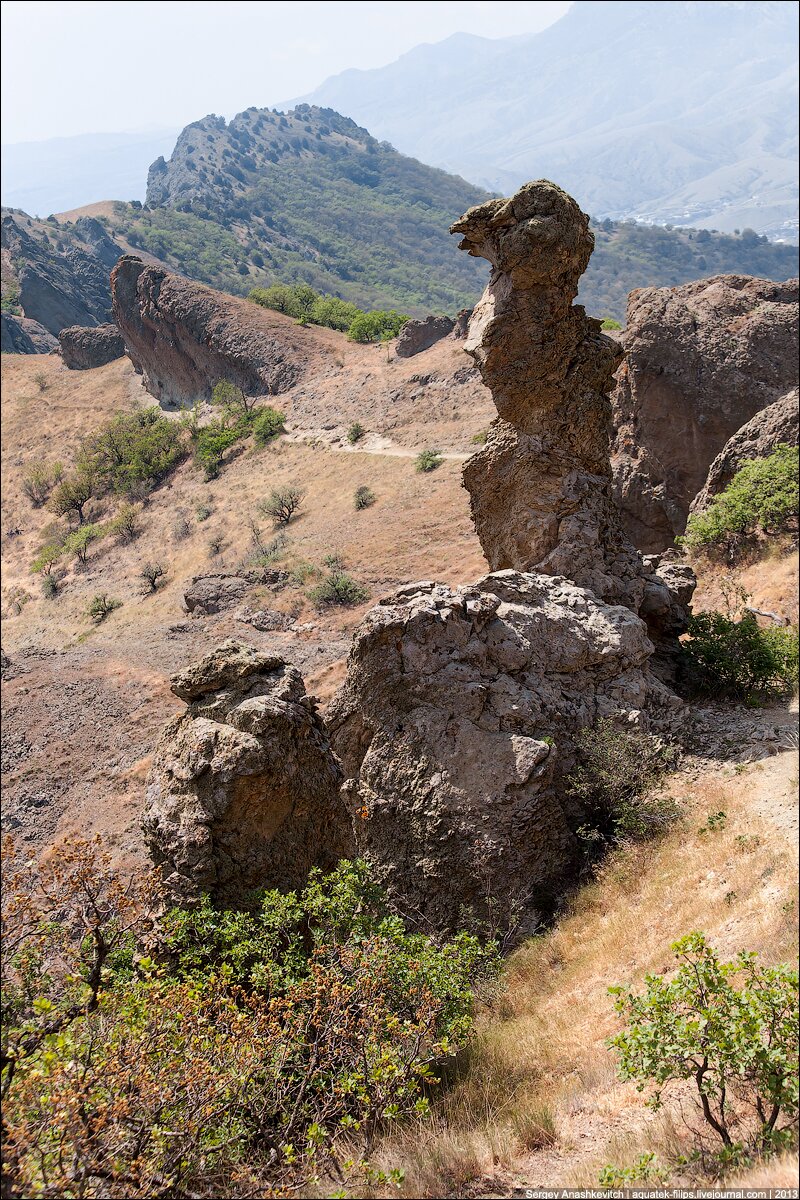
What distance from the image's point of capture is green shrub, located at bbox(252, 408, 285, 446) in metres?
40.1

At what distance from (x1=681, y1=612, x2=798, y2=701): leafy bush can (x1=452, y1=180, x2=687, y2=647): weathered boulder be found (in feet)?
2.20

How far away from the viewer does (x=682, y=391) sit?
19.1 m

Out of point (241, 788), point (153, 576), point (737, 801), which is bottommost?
point (737, 801)

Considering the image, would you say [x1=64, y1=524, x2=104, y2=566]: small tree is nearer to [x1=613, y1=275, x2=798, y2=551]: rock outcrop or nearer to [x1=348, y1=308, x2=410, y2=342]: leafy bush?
[x1=348, y1=308, x2=410, y2=342]: leafy bush

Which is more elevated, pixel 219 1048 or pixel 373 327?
pixel 373 327

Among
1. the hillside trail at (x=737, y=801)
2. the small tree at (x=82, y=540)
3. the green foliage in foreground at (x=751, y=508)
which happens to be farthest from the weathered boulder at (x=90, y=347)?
the hillside trail at (x=737, y=801)

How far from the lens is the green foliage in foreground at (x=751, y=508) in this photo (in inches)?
582

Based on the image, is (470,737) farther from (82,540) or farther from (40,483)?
(40,483)

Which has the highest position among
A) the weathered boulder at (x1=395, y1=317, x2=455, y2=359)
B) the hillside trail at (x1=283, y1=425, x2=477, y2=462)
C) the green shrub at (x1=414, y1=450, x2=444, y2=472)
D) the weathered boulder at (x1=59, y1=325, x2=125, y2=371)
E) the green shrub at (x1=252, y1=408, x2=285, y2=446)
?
the weathered boulder at (x1=59, y1=325, x2=125, y2=371)

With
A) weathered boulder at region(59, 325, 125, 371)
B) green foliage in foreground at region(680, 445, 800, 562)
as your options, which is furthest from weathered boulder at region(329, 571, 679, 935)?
weathered boulder at region(59, 325, 125, 371)

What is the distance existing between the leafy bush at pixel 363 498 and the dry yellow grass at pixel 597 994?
865 inches

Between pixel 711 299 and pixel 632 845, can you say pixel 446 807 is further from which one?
pixel 711 299

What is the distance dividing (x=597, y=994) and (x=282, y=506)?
2701 centimetres

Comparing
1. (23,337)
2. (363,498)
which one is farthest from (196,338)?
(23,337)
